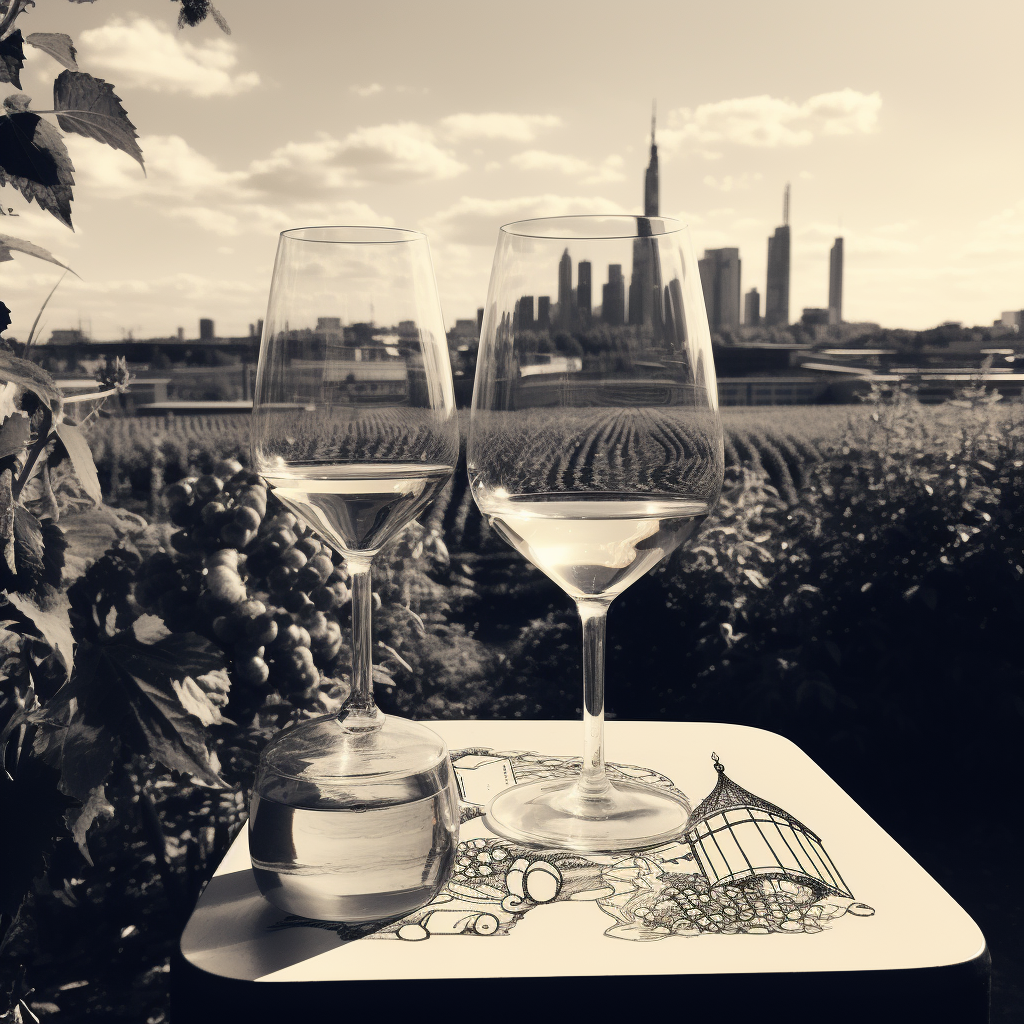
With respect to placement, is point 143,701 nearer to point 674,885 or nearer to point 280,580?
point 674,885

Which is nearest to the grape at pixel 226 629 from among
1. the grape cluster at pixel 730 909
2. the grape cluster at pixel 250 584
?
the grape cluster at pixel 250 584

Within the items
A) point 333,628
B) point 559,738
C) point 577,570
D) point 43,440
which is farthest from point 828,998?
point 333,628

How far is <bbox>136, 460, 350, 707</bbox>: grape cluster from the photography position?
1896 millimetres

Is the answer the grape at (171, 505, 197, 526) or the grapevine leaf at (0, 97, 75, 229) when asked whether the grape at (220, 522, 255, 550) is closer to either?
the grape at (171, 505, 197, 526)

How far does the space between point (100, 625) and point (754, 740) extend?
2.38 ft

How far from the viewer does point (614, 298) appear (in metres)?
0.79

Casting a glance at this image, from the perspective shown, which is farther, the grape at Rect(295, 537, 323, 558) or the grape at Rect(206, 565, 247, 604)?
the grape at Rect(295, 537, 323, 558)

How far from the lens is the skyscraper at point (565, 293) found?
0.79m

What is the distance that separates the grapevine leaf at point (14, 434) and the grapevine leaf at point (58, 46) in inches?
10.7

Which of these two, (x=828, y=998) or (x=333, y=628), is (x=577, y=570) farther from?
(x=333, y=628)

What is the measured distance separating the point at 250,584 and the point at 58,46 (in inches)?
53.4

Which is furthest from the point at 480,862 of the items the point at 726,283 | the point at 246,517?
the point at 726,283

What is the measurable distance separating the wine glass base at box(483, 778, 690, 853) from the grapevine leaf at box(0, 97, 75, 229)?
1.89 feet

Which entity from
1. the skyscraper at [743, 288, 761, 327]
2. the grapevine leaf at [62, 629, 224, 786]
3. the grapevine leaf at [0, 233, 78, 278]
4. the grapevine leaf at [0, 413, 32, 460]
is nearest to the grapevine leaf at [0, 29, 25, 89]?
the grapevine leaf at [0, 233, 78, 278]
